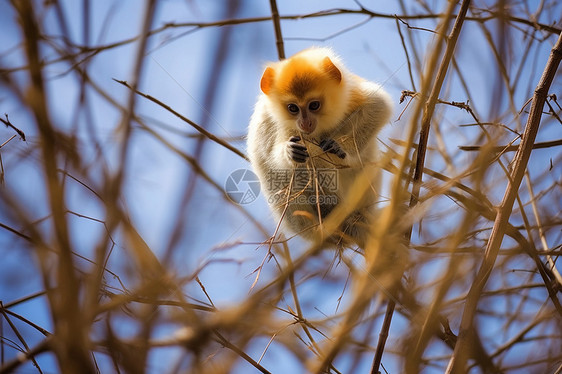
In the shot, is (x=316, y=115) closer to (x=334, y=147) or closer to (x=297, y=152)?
(x=297, y=152)

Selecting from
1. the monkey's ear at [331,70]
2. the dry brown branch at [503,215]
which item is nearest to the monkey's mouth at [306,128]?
the monkey's ear at [331,70]

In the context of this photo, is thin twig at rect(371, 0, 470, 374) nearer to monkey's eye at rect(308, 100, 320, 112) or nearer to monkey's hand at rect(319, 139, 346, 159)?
monkey's hand at rect(319, 139, 346, 159)

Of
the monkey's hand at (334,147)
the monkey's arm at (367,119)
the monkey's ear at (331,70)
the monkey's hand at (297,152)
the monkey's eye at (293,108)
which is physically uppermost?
the monkey's ear at (331,70)

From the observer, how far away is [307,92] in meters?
3.83

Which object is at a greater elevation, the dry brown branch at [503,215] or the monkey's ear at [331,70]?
the monkey's ear at [331,70]

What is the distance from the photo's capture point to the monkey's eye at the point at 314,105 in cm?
389

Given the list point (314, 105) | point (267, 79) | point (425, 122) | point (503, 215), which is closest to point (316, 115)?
point (314, 105)

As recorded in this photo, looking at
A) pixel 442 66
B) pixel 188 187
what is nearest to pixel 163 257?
pixel 188 187

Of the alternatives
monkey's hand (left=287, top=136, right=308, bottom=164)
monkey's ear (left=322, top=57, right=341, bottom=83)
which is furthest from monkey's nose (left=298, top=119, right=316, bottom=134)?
monkey's ear (left=322, top=57, right=341, bottom=83)

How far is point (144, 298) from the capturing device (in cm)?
91

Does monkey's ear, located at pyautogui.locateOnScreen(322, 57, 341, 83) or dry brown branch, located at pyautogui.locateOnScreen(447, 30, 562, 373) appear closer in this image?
dry brown branch, located at pyautogui.locateOnScreen(447, 30, 562, 373)

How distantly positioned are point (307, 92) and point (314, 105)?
129 millimetres

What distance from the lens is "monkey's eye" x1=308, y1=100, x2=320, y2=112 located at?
12.8 ft
